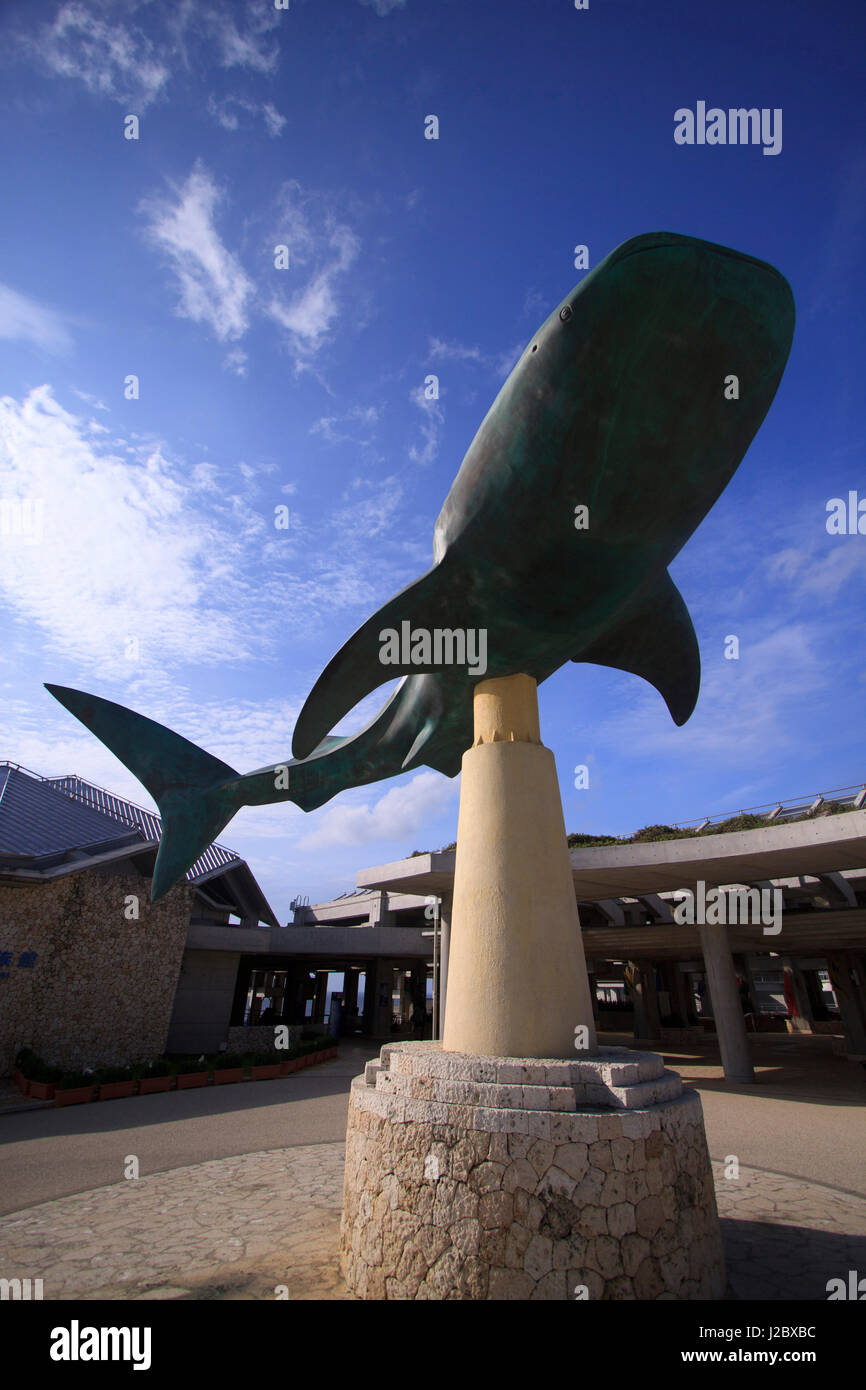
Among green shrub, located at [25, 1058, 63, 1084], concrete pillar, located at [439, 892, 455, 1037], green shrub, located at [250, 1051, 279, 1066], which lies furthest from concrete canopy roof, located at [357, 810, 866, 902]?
green shrub, located at [25, 1058, 63, 1084]

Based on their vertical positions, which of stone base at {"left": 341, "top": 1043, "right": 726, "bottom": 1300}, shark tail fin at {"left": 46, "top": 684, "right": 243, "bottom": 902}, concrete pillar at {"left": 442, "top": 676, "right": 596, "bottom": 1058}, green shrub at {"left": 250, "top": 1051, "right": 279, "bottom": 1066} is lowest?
green shrub at {"left": 250, "top": 1051, "right": 279, "bottom": 1066}

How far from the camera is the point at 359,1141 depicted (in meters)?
5.62

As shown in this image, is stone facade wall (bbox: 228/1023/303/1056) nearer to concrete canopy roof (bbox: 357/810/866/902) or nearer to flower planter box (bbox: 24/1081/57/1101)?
concrete canopy roof (bbox: 357/810/866/902)

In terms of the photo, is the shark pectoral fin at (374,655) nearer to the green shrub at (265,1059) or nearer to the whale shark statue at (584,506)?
the whale shark statue at (584,506)

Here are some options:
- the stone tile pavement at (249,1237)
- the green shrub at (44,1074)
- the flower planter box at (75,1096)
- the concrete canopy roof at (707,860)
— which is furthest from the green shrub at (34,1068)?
the concrete canopy roof at (707,860)

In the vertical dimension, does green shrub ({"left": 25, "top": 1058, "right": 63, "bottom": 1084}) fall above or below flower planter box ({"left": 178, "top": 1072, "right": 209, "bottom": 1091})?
above

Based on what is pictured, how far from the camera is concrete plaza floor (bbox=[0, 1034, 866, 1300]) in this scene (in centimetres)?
575

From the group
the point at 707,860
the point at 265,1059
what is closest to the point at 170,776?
the point at 707,860

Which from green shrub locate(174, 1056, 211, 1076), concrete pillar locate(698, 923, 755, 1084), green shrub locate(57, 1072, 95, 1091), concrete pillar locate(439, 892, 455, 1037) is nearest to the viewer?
green shrub locate(57, 1072, 95, 1091)

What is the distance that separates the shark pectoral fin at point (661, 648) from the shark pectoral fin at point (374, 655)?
2.22m

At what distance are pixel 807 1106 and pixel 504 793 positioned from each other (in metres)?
13.7

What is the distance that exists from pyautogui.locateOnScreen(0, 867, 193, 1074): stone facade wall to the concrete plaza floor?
513 centimetres

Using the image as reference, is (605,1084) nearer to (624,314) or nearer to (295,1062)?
(624,314)
